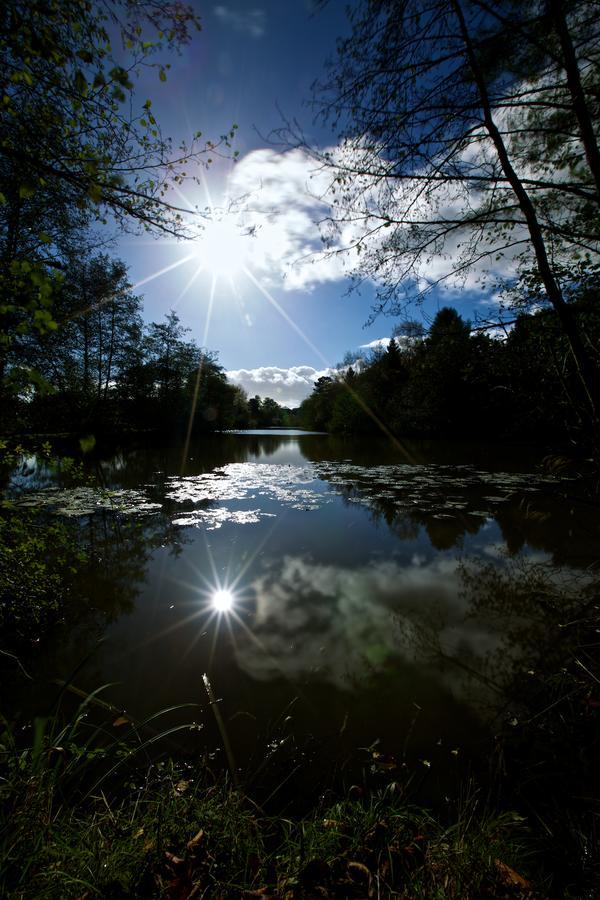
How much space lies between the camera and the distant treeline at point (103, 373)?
11.1 feet

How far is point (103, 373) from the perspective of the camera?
78.2ft

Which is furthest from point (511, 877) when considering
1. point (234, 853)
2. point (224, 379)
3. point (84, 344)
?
point (224, 379)

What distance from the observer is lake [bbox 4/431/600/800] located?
252 cm

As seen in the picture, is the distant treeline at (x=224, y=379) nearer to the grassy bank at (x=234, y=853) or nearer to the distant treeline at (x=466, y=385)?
the distant treeline at (x=466, y=385)

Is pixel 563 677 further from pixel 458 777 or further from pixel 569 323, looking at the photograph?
pixel 569 323

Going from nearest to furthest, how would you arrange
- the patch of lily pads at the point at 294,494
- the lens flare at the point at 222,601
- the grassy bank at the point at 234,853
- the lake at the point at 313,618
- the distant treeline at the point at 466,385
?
the grassy bank at the point at 234,853, the lake at the point at 313,618, the distant treeline at the point at 466,385, the lens flare at the point at 222,601, the patch of lily pads at the point at 294,494

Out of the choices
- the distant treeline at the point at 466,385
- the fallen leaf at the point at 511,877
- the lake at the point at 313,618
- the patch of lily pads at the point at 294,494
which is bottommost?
the lake at the point at 313,618

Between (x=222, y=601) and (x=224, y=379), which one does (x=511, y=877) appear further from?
(x=224, y=379)

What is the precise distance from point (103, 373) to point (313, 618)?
85.0ft

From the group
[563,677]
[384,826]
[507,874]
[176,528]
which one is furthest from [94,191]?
[176,528]

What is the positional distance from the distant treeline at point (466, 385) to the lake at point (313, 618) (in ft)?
3.53

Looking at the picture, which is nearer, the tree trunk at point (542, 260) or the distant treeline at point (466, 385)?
the tree trunk at point (542, 260)

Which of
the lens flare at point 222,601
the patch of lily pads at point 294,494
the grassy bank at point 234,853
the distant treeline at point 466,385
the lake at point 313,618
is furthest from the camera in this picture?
the patch of lily pads at point 294,494

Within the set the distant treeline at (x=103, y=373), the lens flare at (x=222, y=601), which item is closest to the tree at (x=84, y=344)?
the distant treeline at (x=103, y=373)
